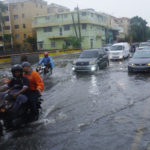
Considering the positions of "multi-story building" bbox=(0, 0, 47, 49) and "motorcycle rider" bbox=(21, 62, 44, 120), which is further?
"multi-story building" bbox=(0, 0, 47, 49)

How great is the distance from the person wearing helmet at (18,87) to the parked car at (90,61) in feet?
31.5

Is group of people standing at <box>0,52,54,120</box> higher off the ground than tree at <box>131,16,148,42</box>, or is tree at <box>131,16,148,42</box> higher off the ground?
tree at <box>131,16,148,42</box>

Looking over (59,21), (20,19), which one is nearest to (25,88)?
(59,21)

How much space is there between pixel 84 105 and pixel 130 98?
6.07 ft

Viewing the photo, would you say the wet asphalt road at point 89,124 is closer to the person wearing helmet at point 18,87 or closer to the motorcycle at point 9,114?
the motorcycle at point 9,114

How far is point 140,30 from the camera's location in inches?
3282

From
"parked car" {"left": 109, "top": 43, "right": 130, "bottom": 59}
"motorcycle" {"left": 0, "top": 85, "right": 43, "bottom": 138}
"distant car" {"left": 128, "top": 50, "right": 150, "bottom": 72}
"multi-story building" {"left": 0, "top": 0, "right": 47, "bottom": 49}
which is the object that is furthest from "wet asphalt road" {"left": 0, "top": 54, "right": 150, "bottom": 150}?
"multi-story building" {"left": 0, "top": 0, "right": 47, "bottom": 49}

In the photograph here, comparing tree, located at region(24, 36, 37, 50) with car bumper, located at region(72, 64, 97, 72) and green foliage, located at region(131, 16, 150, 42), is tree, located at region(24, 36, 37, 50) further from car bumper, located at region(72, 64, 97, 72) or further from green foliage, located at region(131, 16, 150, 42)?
car bumper, located at region(72, 64, 97, 72)

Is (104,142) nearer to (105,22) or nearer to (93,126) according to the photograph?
(93,126)

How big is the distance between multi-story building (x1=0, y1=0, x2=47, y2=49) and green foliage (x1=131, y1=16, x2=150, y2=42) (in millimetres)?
38224

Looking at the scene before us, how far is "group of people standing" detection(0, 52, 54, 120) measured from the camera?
4.77 meters

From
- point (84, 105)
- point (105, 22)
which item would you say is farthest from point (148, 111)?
point (105, 22)

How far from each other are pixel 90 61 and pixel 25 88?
393 inches

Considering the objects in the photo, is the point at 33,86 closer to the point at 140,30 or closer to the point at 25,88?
the point at 25,88
